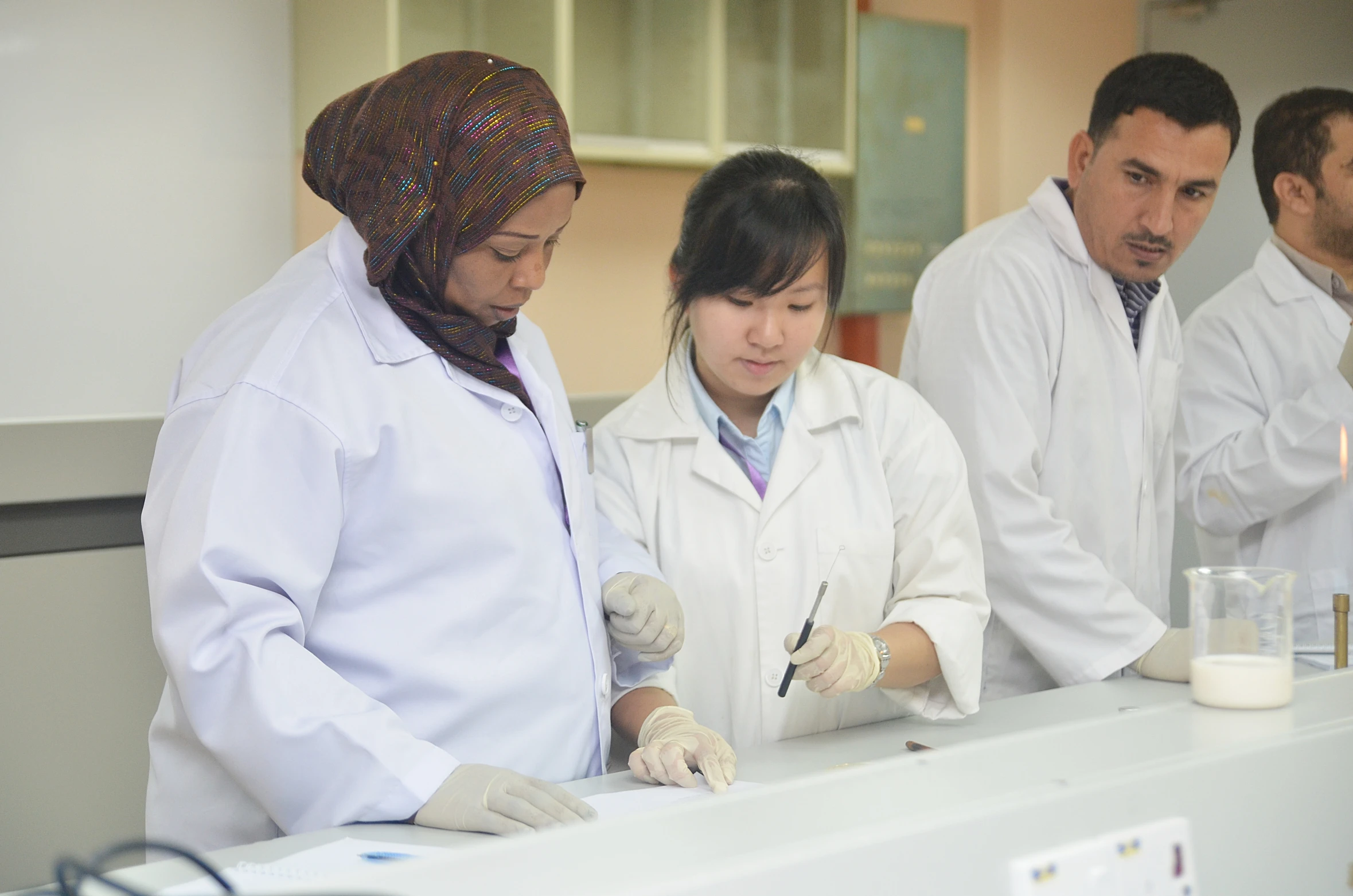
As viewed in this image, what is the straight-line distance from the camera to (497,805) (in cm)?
103

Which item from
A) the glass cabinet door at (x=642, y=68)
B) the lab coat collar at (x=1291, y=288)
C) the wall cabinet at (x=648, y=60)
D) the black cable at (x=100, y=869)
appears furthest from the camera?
the glass cabinet door at (x=642, y=68)

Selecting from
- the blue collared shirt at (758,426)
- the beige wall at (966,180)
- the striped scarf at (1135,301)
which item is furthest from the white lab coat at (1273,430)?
the beige wall at (966,180)

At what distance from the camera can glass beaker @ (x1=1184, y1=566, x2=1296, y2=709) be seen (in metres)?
0.93

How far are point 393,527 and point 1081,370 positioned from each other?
1.17m

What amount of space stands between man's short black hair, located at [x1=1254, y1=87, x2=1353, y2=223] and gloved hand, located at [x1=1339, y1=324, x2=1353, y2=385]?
40 centimetres

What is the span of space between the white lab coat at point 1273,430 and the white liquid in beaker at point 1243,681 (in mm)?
1108

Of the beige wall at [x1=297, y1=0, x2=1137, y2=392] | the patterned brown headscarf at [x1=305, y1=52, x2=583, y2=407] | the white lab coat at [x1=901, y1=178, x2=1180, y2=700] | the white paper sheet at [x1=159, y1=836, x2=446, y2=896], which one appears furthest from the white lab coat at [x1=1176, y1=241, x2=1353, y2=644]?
the beige wall at [x1=297, y1=0, x2=1137, y2=392]

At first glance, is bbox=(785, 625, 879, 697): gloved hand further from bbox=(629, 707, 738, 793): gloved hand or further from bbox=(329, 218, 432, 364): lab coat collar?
bbox=(329, 218, 432, 364): lab coat collar

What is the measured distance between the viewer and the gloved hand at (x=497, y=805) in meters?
1.01

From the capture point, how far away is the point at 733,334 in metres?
1.52

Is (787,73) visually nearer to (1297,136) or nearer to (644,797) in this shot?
(1297,136)

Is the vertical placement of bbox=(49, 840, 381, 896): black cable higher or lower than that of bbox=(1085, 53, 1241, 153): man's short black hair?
lower

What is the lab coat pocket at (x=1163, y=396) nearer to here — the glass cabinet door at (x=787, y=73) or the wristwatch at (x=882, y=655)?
the wristwatch at (x=882, y=655)

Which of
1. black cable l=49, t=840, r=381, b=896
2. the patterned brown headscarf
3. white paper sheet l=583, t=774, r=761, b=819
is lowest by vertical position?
white paper sheet l=583, t=774, r=761, b=819
